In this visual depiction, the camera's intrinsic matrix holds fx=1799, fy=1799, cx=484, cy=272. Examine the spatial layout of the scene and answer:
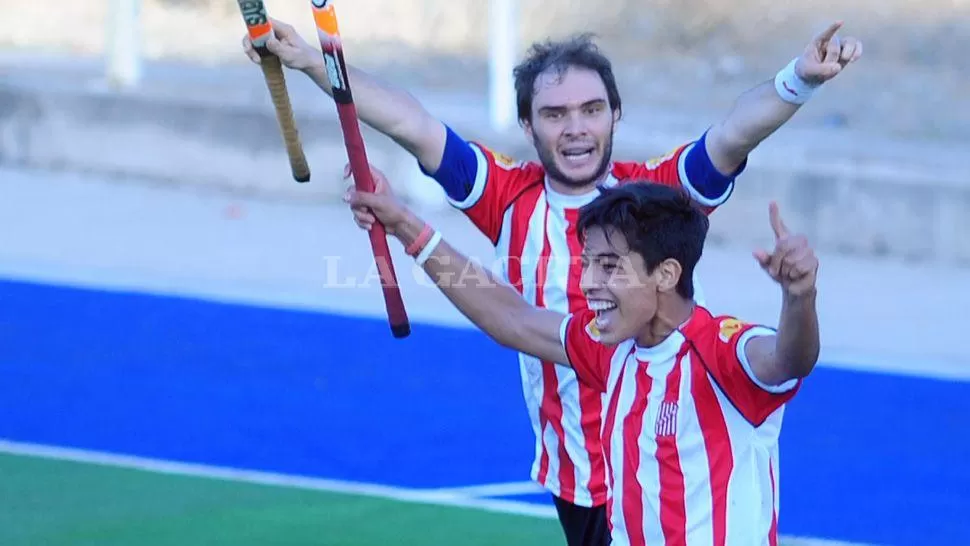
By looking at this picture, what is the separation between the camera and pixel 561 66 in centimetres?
569

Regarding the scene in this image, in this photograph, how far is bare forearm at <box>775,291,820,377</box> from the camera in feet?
13.3

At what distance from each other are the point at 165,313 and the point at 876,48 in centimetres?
852

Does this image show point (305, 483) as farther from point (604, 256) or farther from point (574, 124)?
point (604, 256)

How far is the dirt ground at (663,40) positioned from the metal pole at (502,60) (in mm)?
2817

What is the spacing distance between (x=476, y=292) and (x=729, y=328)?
898 mm

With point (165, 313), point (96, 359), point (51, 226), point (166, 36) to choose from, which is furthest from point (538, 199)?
point (166, 36)

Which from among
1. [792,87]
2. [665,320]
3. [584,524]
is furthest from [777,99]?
[584,524]

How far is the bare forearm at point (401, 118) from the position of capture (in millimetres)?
5734

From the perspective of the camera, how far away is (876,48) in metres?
16.9

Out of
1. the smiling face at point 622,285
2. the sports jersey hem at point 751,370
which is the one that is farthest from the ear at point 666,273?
the sports jersey hem at point 751,370

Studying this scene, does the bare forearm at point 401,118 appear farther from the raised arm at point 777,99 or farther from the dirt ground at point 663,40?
the dirt ground at point 663,40

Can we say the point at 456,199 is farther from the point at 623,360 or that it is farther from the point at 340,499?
the point at 340,499

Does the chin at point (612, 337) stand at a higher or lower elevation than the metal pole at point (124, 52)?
lower

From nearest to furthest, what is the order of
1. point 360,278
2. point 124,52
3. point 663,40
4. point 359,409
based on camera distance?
point 359,409 < point 360,278 < point 124,52 < point 663,40
